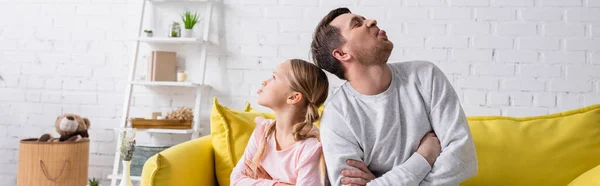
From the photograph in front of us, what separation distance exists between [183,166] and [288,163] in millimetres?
367

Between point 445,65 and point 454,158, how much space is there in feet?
5.79

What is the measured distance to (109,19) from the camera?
3584mm

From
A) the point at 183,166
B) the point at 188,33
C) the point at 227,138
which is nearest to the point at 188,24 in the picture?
the point at 188,33

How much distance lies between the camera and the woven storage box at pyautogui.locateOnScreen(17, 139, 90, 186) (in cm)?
313

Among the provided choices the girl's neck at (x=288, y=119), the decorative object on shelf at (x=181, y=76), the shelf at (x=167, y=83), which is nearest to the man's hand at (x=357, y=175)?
the girl's neck at (x=288, y=119)

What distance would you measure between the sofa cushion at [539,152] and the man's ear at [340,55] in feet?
2.66

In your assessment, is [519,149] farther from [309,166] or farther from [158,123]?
[158,123]

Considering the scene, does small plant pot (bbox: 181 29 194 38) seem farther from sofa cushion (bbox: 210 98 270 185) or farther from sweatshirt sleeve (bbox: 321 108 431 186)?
sweatshirt sleeve (bbox: 321 108 431 186)

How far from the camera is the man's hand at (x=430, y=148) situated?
160cm

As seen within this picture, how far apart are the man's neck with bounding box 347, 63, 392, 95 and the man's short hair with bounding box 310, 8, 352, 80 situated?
55 millimetres

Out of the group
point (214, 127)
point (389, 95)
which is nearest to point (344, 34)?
point (389, 95)

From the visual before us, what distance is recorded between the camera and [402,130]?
5.52ft

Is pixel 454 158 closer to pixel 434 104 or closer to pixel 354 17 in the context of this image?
pixel 434 104

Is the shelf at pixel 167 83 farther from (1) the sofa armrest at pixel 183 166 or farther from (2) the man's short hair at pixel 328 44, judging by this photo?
(2) the man's short hair at pixel 328 44
